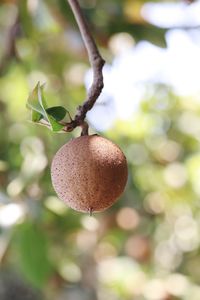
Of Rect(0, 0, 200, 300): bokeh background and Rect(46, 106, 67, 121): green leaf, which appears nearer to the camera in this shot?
Rect(46, 106, 67, 121): green leaf

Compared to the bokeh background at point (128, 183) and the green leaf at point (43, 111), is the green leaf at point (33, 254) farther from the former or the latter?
the green leaf at point (43, 111)

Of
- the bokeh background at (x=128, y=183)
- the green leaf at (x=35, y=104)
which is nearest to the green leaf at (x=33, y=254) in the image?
the bokeh background at (x=128, y=183)

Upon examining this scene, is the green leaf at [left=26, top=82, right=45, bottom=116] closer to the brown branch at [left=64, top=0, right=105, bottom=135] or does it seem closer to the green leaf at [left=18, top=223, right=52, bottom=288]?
the brown branch at [left=64, top=0, right=105, bottom=135]

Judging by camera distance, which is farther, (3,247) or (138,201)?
(138,201)

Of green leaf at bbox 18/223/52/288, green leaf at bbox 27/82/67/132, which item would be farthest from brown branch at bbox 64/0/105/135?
green leaf at bbox 18/223/52/288

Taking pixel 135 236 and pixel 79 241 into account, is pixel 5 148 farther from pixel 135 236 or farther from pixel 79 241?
pixel 135 236

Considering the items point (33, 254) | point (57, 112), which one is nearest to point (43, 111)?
point (57, 112)

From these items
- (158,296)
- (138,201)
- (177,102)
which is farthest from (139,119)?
(158,296)
